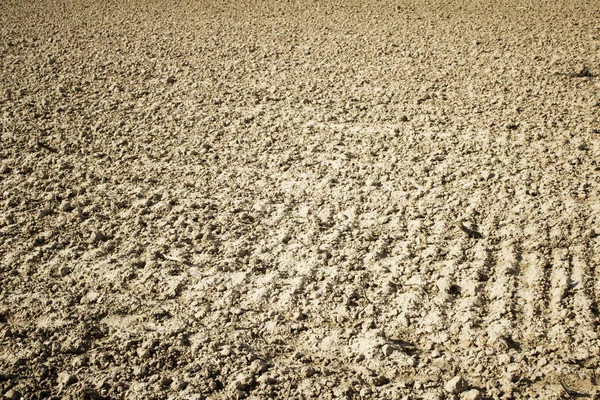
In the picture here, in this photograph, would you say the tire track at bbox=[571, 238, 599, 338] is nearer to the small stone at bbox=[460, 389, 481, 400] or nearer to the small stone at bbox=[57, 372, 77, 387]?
the small stone at bbox=[460, 389, 481, 400]

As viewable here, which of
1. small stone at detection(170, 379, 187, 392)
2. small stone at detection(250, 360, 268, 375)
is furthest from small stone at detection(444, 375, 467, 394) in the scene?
small stone at detection(170, 379, 187, 392)

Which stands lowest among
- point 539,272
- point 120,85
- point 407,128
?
point 539,272

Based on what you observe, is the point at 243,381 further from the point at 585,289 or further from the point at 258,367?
the point at 585,289

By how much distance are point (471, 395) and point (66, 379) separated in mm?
1619

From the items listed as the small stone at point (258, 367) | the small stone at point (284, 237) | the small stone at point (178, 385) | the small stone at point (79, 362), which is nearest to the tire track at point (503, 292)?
the small stone at point (258, 367)

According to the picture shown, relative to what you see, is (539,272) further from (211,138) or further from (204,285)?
(211,138)

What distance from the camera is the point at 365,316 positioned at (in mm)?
2664

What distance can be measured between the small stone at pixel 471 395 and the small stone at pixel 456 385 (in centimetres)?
3

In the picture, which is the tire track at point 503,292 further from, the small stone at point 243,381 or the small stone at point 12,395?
the small stone at point 12,395

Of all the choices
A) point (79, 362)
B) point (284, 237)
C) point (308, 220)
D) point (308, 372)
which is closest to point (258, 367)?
point (308, 372)

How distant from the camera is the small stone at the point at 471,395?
7.18ft

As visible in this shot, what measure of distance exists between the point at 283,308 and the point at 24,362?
1151 mm

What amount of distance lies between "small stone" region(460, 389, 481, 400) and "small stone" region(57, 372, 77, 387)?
5.14 ft

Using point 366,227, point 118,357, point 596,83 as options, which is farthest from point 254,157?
point 596,83
